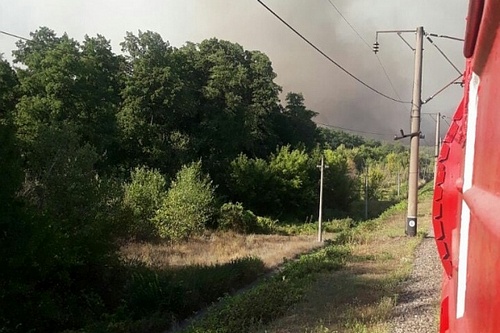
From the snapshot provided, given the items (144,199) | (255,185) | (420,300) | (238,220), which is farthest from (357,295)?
(255,185)

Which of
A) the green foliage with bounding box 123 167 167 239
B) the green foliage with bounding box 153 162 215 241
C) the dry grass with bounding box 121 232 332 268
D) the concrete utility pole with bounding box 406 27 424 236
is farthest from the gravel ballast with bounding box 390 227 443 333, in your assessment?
the green foliage with bounding box 153 162 215 241

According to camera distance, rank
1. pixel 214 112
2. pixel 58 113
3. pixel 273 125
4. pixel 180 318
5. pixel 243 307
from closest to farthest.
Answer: pixel 243 307 < pixel 180 318 < pixel 58 113 < pixel 214 112 < pixel 273 125

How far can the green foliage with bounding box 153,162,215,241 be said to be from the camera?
30.3 m

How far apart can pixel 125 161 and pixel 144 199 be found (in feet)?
27.5

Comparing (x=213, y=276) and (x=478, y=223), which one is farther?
(x=213, y=276)

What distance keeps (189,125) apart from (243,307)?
106ft

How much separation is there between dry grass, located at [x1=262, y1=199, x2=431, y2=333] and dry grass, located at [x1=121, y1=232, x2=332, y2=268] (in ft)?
24.5

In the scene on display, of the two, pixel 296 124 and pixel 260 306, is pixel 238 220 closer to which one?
pixel 296 124

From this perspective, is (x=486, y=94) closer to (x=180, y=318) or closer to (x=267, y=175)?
(x=180, y=318)

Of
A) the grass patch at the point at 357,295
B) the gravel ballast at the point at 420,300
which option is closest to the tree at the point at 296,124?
the grass patch at the point at 357,295

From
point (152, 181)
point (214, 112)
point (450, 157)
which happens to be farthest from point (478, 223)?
point (214, 112)

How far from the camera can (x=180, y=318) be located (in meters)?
15.0

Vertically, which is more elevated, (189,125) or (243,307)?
(189,125)

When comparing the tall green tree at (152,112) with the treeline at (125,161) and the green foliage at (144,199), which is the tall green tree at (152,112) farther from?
the green foliage at (144,199)
